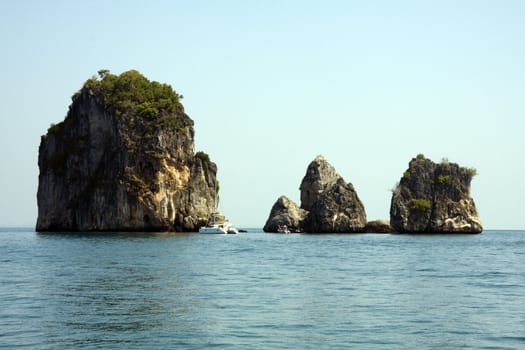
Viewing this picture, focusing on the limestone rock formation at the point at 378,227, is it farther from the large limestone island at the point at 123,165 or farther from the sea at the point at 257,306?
the sea at the point at 257,306

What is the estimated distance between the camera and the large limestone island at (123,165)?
458ft

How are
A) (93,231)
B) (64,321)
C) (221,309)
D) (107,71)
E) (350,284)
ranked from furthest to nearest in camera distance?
(107,71), (93,231), (350,284), (221,309), (64,321)

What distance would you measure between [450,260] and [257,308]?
128 feet

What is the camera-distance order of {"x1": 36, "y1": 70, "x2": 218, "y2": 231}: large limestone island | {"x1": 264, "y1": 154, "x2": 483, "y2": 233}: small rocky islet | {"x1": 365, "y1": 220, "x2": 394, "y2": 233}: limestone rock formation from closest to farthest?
{"x1": 36, "y1": 70, "x2": 218, "y2": 231}: large limestone island
{"x1": 264, "y1": 154, "x2": 483, "y2": 233}: small rocky islet
{"x1": 365, "y1": 220, "x2": 394, "y2": 233}: limestone rock formation

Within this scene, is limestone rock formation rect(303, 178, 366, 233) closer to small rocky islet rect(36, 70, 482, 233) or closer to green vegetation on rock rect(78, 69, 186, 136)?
small rocky islet rect(36, 70, 482, 233)

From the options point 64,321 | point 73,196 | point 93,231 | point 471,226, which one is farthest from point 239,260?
point 471,226

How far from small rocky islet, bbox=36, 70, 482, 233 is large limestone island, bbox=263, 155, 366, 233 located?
236 millimetres

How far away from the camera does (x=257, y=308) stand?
31141 mm

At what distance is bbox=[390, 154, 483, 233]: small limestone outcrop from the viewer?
506ft

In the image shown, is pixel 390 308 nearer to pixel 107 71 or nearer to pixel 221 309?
pixel 221 309

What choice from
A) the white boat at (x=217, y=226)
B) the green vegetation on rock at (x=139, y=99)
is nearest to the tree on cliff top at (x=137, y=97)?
the green vegetation on rock at (x=139, y=99)

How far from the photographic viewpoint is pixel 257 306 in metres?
31.8

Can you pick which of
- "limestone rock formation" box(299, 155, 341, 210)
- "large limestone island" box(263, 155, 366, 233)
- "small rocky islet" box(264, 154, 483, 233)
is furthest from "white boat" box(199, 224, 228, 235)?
"limestone rock formation" box(299, 155, 341, 210)

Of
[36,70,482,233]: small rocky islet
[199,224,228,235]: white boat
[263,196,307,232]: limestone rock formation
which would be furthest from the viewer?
[263,196,307,232]: limestone rock formation
